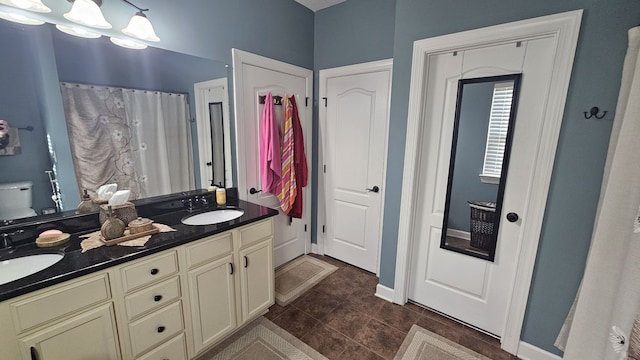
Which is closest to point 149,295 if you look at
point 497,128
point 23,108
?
point 23,108

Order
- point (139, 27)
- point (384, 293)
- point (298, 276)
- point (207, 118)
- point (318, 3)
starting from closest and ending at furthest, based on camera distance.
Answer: point (139, 27) → point (207, 118) → point (384, 293) → point (318, 3) → point (298, 276)

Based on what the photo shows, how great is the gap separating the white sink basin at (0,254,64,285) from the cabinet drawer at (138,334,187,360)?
25.8 inches

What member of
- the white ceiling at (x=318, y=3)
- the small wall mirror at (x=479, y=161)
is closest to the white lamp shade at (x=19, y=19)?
the white ceiling at (x=318, y=3)

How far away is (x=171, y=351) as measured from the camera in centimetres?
145

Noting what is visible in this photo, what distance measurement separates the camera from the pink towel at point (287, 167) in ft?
8.23

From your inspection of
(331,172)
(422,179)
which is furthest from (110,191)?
→ (422,179)

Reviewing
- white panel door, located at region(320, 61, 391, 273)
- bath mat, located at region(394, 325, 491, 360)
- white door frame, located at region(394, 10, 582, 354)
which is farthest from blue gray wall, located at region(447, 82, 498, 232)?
bath mat, located at region(394, 325, 491, 360)

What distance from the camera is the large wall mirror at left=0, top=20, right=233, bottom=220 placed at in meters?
1.28

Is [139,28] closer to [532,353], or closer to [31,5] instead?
[31,5]

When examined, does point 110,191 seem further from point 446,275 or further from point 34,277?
point 446,275

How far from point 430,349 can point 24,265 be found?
238 centimetres

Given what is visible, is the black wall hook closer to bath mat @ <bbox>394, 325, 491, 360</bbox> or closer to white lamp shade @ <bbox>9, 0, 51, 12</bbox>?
bath mat @ <bbox>394, 325, 491, 360</bbox>

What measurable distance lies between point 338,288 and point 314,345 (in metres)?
0.72

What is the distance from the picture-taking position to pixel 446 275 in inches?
82.1
